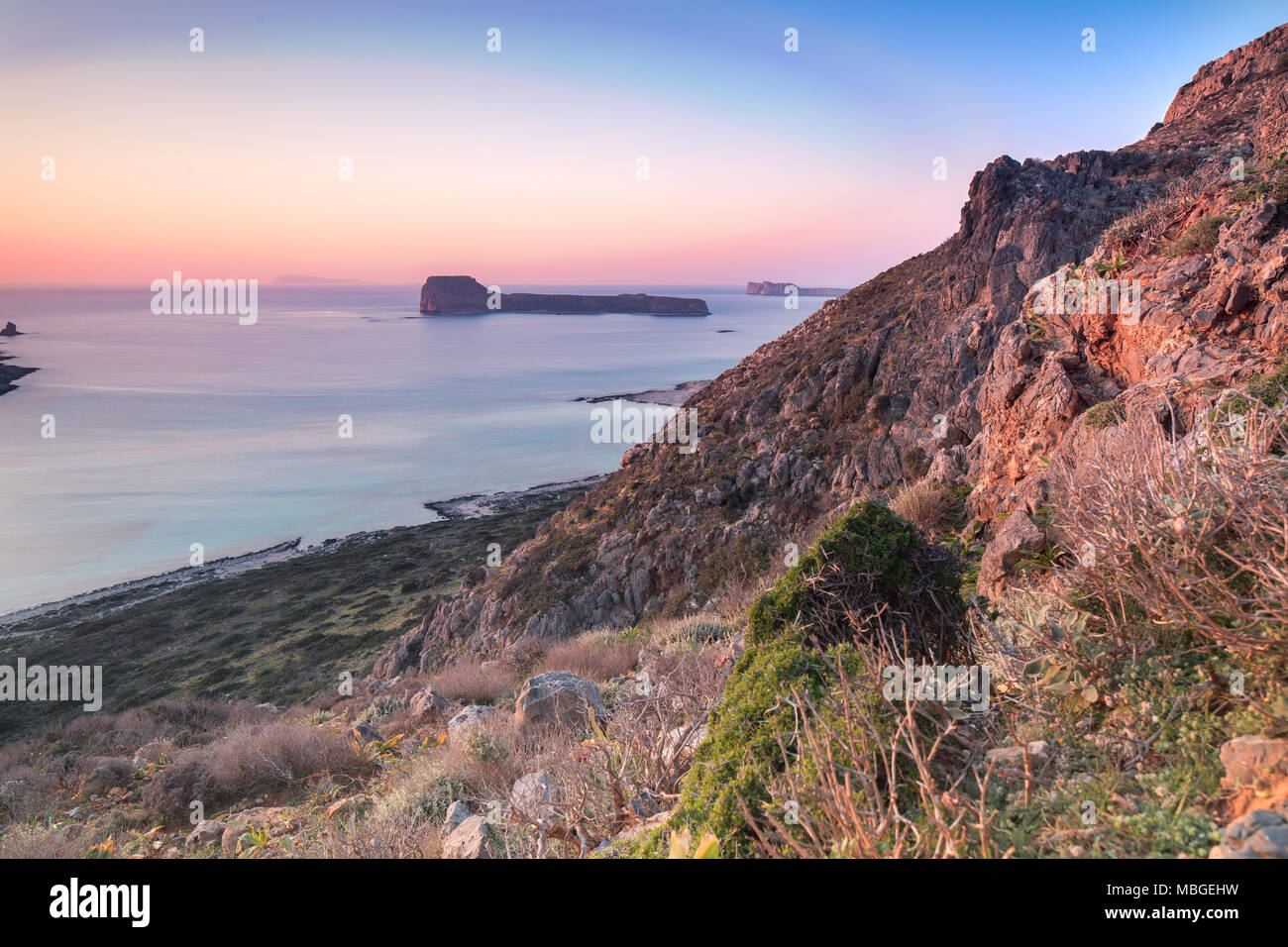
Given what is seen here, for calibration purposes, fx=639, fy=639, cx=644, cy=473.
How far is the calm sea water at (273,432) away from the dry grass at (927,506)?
37.5 meters

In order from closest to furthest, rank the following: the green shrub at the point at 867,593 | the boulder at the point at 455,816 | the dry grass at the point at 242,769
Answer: the green shrub at the point at 867,593
the boulder at the point at 455,816
the dry grass at the point at 242,769

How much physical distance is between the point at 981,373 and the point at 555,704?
13.0 meters

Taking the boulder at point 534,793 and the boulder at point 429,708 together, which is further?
the boulder at point 429,708

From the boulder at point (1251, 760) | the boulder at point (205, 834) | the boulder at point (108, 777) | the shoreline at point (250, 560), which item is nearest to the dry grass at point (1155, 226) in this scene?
the boulder at point (1251, 760)

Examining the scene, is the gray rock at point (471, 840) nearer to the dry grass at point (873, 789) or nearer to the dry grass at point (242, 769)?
the dry grass at point (873, 789)

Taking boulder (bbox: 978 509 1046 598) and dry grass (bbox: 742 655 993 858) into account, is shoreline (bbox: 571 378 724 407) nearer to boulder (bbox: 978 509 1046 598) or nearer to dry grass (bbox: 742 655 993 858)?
boulder (bbox: 978 509 1046 598)

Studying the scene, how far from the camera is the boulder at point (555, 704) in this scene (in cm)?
664

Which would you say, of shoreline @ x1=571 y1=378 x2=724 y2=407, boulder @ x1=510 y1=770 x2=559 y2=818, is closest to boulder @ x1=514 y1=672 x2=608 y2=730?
boulder @ x1=510 y1=770 x2=559 y2=818

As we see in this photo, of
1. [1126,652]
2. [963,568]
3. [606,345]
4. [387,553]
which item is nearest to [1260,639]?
[1126,652]

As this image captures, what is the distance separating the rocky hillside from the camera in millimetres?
6996

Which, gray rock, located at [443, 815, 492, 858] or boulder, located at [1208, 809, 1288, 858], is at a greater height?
boulder, located at [1208, 809, 1288, 858]

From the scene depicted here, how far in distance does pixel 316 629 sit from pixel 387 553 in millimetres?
9884

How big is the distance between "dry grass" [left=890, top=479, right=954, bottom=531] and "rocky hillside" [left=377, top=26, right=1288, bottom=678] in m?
0.66

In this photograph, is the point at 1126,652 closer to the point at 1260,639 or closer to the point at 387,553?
the point at 1260,639
